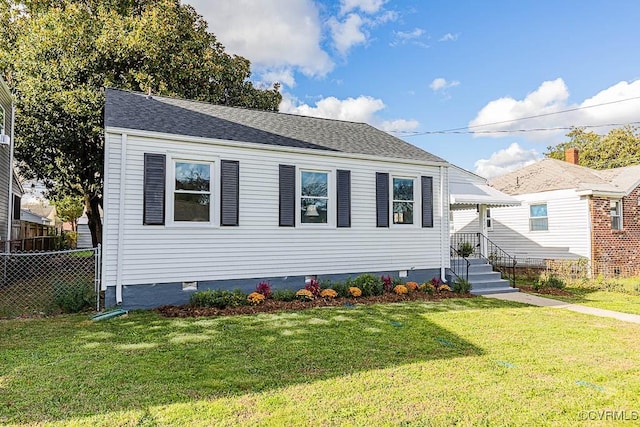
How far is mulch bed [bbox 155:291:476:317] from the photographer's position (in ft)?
25.6

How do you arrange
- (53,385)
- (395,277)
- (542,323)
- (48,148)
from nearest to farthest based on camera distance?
(53,385) → (542,323) → (395,277) → (48,148)

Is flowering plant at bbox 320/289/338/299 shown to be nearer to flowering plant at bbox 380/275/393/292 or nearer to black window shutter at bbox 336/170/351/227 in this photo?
flowering plant at bbox 380/275/393/292

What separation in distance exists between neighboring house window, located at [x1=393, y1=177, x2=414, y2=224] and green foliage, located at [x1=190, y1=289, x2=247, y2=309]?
511cm

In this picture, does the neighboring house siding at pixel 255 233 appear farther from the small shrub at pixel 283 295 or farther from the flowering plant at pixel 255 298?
the flowering plant at pixel 255 298

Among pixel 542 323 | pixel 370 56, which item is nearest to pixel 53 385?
pixel 542 323

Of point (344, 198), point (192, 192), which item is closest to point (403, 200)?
point (344, 198)

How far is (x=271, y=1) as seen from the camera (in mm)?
13195

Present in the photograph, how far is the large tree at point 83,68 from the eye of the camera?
14.2 metres

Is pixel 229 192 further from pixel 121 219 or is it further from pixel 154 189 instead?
pixel 121 219

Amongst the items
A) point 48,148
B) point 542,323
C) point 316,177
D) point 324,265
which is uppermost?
point 48,148

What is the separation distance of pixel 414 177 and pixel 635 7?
374 inches

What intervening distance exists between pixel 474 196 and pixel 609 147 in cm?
3050

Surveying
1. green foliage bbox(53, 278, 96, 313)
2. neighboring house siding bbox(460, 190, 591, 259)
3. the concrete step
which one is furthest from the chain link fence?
neighboring house siding bbox(460, 190, 591, 259)

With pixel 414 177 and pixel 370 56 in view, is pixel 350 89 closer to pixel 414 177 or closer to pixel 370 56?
pixel 370 56
